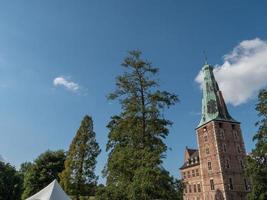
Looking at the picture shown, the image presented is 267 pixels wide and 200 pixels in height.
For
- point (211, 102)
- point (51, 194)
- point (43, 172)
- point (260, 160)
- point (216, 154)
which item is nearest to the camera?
point (51, 194)

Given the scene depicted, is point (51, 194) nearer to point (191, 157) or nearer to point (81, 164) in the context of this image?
point (81, 164)

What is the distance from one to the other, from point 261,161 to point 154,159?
14007 mm

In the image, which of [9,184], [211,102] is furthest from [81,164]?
[211,102]

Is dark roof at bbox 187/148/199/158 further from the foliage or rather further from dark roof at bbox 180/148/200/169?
the foliage

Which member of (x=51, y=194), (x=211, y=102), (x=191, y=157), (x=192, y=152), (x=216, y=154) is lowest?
(x=51, y=194)

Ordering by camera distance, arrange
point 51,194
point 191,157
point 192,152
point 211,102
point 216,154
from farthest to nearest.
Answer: point 192,152 → point 191,157 → point 211,102 → point 216,154 → point 51,194

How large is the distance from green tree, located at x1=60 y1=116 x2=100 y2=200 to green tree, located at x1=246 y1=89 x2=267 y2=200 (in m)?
15.8

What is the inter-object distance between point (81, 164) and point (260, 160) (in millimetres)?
17905

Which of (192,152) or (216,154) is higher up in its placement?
(192,152)

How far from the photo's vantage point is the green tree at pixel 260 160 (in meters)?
26.7

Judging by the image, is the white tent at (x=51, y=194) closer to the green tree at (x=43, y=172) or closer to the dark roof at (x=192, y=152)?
the green tree at (x=43, y=172)

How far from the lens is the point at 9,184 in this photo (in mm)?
46188

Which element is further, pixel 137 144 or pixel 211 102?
pixel 211 102

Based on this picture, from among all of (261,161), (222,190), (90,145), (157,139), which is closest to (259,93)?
(261,161)
